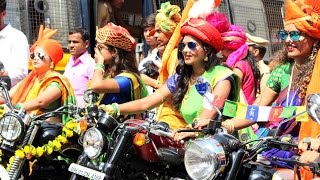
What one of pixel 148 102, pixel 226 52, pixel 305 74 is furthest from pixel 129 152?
pixel 226 52

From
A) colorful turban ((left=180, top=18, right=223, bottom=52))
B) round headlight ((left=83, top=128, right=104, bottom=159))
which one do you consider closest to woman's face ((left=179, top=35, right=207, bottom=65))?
colorful turban ((left=180, top=18, right=223, bottom=52))

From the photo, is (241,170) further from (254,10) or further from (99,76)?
(254,10)

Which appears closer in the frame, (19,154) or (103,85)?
(19,154)

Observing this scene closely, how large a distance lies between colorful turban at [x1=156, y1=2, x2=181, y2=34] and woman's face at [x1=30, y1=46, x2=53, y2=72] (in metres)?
1.47

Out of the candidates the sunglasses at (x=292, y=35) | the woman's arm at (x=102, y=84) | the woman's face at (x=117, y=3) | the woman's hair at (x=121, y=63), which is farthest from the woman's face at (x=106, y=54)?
the woman's face at (x=117, y=3)

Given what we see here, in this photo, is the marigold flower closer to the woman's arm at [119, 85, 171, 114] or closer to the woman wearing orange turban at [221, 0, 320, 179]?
the woman's arm at [119, 85, 171, 114]

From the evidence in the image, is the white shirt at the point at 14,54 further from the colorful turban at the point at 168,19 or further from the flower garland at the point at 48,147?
the flower garland at the point at 48,147

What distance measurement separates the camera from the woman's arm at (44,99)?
16.1 ft

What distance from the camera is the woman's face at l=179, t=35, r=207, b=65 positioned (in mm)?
4367

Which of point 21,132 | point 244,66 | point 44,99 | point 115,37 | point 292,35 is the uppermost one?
point 292,35

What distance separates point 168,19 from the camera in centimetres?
657

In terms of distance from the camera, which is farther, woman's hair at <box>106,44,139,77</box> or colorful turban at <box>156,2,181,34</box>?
colorful turban at <box>156,2,181,34</box>

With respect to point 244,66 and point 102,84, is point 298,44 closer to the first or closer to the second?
point 102,84

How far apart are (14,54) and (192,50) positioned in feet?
8.20
